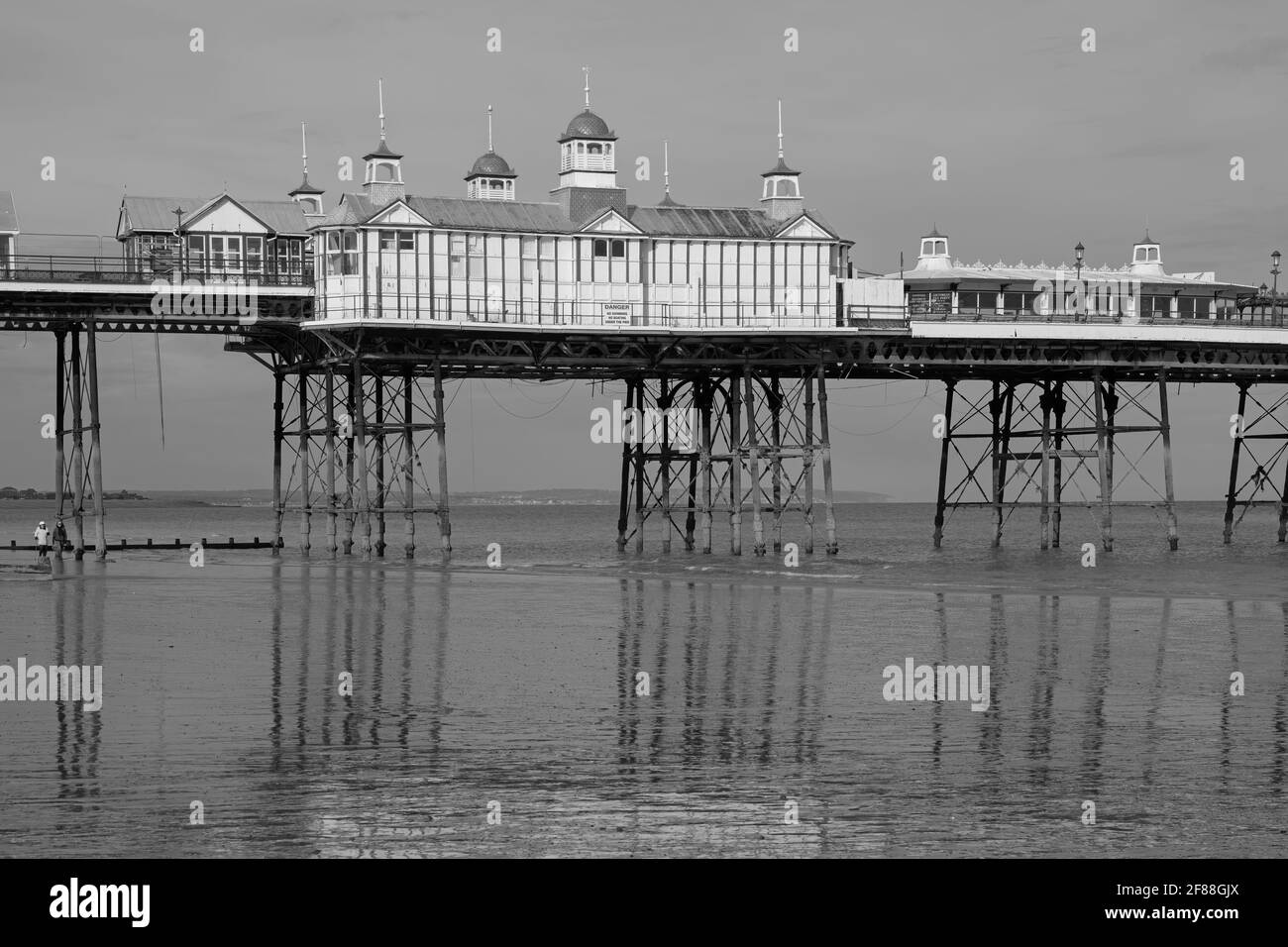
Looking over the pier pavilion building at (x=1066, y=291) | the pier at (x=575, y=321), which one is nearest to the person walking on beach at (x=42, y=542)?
the pier at (x=575, y=321)

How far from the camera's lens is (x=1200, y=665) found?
32.3 meters

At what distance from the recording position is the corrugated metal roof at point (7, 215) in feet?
227

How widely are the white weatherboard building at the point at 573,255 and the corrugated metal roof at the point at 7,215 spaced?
13349mm

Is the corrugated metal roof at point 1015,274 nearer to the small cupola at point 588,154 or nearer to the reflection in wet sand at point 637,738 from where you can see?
the small cupola at point 588,154

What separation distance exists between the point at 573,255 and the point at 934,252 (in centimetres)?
3121

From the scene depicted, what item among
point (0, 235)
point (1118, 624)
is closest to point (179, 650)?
point (1118, 624)

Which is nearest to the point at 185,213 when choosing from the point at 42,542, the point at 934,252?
the point at 42,542

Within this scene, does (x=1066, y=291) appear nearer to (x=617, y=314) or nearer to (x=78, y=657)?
(x=617, y=314)

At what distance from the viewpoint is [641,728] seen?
24172 mm

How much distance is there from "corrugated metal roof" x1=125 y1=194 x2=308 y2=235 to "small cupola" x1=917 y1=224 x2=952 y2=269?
3301cm

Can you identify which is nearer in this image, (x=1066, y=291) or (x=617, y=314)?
(x=617, y=314)

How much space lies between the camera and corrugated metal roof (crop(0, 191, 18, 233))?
227 ft

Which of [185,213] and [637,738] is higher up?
[185,213]

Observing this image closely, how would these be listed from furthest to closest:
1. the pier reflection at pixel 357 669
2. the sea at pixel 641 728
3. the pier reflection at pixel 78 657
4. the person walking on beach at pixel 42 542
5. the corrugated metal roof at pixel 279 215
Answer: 1. the corrugated metal roof at pixel 279 215
2. the person walking on beach at pixel 42 542
3. the pier reflection at pixel 357 669
4. the pier reflection at pixel 78 657
5. the sea at pixel 641 728
